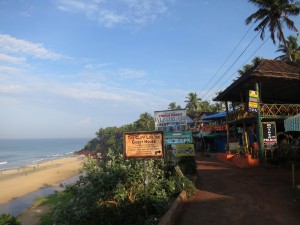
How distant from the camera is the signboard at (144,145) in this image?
859 centimetres

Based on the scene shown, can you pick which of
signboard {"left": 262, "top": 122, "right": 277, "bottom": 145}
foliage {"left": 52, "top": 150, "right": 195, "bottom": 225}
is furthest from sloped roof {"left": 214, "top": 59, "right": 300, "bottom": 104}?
foliage {"left": 52, "top": 150, "right": 195, "bottom": 225}

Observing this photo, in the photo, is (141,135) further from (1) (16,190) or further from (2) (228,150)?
(1) (16,190)

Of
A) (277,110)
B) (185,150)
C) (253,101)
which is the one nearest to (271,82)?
(277,110)

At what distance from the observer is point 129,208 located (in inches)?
350

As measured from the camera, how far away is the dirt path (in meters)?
8.63

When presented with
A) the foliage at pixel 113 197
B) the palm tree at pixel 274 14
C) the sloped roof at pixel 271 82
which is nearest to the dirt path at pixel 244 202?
the foliage at pixel 113 197

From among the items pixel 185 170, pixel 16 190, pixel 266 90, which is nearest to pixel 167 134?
pixel 185 170

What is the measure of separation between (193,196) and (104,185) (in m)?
4.01

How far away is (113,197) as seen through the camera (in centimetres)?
928

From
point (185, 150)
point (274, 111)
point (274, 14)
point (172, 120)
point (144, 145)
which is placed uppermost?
point (274, 14)

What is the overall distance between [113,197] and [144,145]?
6.73 feet

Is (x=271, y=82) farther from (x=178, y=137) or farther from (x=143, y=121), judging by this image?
(x=143, y=121)

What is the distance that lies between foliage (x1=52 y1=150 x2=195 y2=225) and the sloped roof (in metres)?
11.3

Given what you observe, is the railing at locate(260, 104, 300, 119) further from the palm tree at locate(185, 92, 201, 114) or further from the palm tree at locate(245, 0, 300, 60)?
the palm tree at locate(185, 92, 201, 114)
